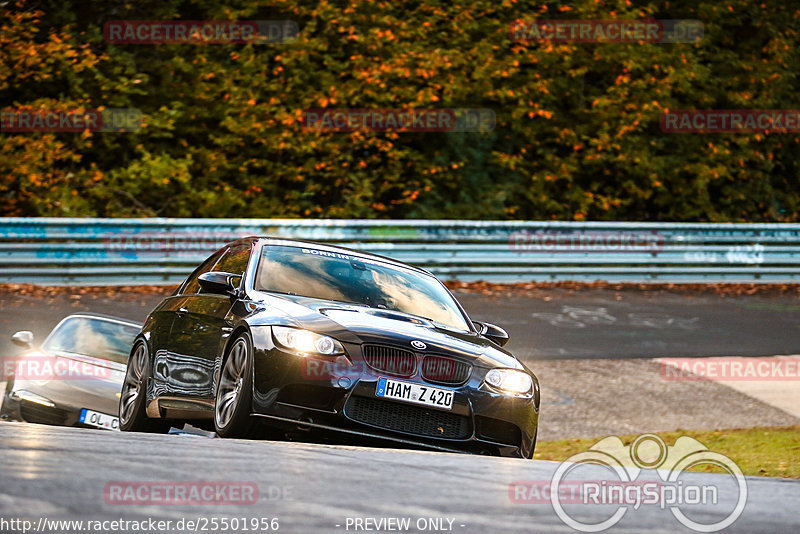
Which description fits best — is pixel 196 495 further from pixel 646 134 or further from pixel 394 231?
pixel 646 134

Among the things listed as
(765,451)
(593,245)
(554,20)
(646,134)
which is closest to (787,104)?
(646,134)

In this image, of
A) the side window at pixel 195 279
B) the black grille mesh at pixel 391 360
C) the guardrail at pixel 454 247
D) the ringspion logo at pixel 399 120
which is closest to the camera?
the black grille mesh at pixel 391 360

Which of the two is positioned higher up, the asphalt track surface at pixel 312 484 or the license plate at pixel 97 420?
the asphalt track surface at pixel 312 484

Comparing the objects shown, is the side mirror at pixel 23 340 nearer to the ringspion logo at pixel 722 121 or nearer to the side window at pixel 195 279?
the side window at pixel 195 279

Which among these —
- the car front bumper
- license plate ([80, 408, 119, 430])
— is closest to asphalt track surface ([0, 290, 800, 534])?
the car front bumper

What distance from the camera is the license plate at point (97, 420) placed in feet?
28.3

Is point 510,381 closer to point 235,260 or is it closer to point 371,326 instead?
point 371,326

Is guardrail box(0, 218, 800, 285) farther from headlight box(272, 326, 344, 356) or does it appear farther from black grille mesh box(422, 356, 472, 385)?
black grille mesh box(422, 356, 472, 385)

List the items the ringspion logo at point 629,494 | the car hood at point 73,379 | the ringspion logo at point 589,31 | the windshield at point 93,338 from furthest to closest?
the ringspion logo at point 589,31
the windshield at point 93,338
the car hood at point 73,379
the ringspion logo at point 629,494

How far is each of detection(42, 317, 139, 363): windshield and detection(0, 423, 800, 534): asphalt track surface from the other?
25.4ft

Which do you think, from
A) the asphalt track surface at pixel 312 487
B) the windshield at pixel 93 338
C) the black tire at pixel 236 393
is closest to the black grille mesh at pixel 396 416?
the black tire at pixel 236 393

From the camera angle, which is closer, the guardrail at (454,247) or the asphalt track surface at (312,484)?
the asphalt track surface at (312,484)

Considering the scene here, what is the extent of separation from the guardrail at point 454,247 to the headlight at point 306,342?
39.5 feet

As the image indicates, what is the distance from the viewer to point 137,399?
7539 mm
